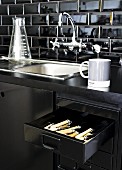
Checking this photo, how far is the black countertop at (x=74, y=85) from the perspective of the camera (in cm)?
98

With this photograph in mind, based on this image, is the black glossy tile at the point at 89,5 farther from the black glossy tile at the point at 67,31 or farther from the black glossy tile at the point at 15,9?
the black glossy tile at the point at 15,9

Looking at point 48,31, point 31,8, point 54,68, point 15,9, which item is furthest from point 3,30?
point 54,68

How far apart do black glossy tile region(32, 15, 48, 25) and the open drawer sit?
96 centimetres

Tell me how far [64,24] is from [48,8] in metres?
0.19

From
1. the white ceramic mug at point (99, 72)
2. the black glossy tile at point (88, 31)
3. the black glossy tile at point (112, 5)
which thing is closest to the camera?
the white ceramic mug at point (99, 72)

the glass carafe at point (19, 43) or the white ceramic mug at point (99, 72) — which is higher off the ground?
the glass carafe at point (19, 43)

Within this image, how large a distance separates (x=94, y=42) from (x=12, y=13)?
2.67 ft

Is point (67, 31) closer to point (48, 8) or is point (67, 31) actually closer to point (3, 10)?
point (48, 8)

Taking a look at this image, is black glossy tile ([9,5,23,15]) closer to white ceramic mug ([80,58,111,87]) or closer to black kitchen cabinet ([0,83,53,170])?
black kitchen cabinet ([0,83,53,170])

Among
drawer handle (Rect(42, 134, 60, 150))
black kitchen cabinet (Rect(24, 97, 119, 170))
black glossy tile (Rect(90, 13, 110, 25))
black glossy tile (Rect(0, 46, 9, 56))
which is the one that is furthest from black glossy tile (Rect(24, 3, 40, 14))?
drawer handle (Rect(42, 134, 60, 150))

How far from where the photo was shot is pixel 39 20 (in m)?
1.95

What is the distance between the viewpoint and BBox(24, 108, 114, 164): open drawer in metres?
0.88

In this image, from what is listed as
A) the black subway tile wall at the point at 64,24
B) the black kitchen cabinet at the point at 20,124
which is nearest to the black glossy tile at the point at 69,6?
the black subway tile wall at the point at 64,24

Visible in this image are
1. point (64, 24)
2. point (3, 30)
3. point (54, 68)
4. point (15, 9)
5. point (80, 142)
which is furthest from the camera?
point (3, 30)
